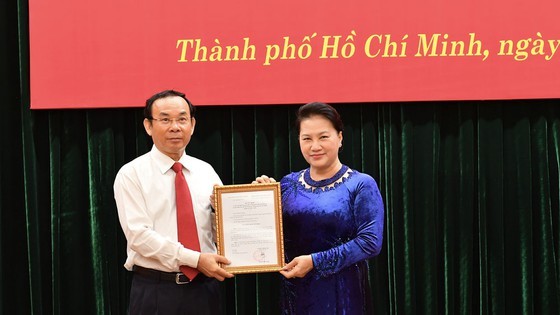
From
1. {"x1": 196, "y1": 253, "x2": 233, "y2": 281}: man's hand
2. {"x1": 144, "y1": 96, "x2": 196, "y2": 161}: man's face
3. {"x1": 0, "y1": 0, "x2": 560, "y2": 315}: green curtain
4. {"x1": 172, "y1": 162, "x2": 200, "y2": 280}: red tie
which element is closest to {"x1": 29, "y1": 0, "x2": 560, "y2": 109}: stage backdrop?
{"x1": 0, "y1": 0, "x2": 560, "y2": 315}: green curtain

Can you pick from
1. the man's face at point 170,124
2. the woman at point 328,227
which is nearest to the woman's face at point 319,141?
the woman at point 328,227

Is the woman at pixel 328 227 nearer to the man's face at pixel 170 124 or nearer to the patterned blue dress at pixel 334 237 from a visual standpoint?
the patterned blue dress at pixel 334 237

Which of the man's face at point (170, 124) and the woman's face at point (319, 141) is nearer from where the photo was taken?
the woman's face at point (319, 141)

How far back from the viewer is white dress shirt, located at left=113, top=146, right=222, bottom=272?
2133 mm

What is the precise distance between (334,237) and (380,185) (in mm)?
1195

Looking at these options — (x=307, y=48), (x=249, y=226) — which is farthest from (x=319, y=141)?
(x=307, y=48)

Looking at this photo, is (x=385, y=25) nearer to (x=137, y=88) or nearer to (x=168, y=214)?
(x=137, y=88)

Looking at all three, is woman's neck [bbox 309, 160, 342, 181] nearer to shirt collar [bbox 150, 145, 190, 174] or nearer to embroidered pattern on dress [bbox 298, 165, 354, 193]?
embroidered pattern on dress [bbox 298, 165, 354, 193]

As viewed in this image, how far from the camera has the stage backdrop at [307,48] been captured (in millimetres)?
3092

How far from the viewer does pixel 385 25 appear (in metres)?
3.12

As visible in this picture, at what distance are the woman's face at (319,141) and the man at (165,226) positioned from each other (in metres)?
0.44

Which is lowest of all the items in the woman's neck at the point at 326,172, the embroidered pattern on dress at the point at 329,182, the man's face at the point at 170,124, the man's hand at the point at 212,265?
the man's hand at the point at 212,265

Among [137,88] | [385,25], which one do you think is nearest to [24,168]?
[137,88]

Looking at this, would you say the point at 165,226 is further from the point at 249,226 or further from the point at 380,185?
the point at 380,185
